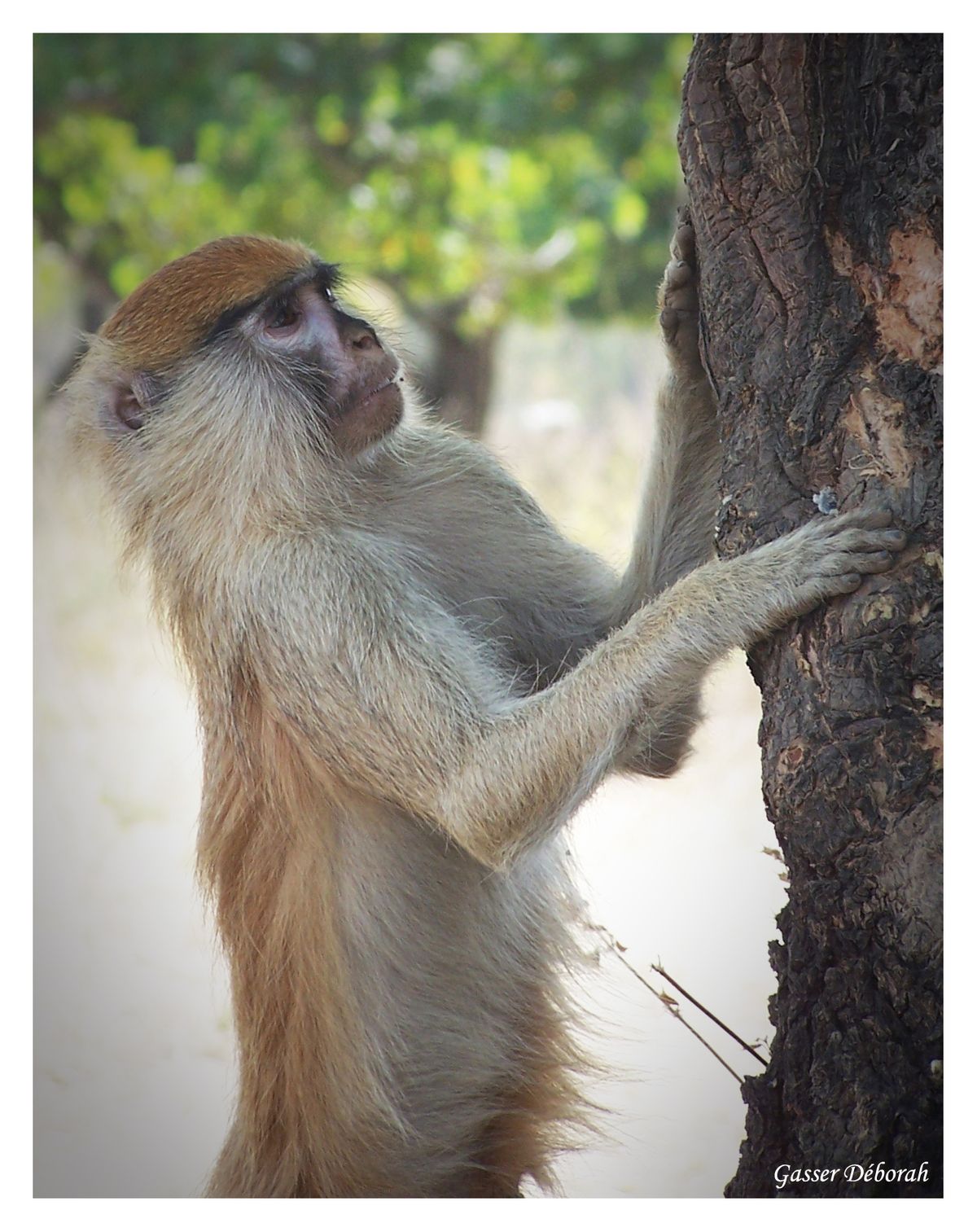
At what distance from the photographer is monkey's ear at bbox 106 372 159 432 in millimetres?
2377

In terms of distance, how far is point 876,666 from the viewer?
1.80 m

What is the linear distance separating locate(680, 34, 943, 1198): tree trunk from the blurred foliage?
37.5 inches

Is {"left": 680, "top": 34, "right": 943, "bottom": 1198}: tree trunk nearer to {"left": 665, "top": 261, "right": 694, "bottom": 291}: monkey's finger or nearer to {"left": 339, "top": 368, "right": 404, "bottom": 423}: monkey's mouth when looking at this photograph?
{"left": 665, "top": 261, "right": 694, "bottom": 291}: monkey's finger

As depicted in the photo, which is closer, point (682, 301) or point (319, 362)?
point (682, 301)

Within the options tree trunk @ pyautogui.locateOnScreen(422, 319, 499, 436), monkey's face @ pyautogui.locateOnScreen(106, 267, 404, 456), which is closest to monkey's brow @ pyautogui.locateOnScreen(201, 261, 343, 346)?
monkey's face @ pyautogui.locateOnScreen(106, 267, 404, 456)

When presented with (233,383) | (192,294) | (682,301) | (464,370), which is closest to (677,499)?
(682,301)

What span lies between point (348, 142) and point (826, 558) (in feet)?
6.89

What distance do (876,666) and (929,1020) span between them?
1.78 ft

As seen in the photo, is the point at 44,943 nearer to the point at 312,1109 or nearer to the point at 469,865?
the point at 312,1109

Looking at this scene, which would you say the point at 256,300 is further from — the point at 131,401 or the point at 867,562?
the point at 867,562

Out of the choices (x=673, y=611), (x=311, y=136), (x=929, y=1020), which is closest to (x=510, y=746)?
(x=673, y=611)

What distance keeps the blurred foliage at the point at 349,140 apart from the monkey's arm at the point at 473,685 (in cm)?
105

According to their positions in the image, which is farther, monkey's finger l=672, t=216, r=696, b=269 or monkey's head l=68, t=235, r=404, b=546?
monkey's head l=68, t=235, r=404, b=546

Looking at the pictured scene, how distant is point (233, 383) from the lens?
2.35m
